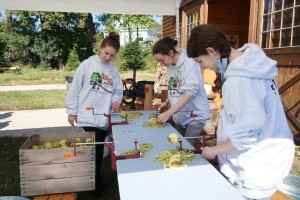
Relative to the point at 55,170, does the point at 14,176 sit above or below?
below

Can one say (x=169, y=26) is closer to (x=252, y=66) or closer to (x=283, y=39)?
(x=283, y=39)

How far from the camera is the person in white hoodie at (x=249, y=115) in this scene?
5.11ft

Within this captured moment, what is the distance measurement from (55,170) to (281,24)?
15.9 ft

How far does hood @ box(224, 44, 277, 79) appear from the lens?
1564 mm

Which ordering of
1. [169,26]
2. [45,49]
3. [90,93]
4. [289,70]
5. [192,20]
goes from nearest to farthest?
[90,93] < [289,70] < [192,20] < [169,26] < [45,49]

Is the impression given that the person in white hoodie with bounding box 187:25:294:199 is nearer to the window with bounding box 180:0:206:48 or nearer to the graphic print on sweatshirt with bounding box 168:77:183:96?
the graphic print on sweatshirt with bounding box 168:77:183:96

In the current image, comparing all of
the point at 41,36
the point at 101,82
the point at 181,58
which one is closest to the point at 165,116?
the point at 181,58

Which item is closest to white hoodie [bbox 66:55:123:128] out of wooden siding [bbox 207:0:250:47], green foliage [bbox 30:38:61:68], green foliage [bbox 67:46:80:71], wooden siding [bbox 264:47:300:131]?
wooden siding [bbox 264:47:300:131]

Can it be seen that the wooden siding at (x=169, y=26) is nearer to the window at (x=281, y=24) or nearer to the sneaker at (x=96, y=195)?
the window at (x=281, y=24)

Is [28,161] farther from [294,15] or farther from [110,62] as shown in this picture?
[294,15]

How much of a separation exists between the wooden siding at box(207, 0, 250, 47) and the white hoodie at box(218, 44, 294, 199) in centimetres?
860

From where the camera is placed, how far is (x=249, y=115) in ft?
5.06

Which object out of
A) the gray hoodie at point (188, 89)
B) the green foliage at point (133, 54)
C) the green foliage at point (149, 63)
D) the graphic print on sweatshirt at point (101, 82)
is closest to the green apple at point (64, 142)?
the graphic print on sweatshirt at point (101, 82)

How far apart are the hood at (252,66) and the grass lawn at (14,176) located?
2.80 m
